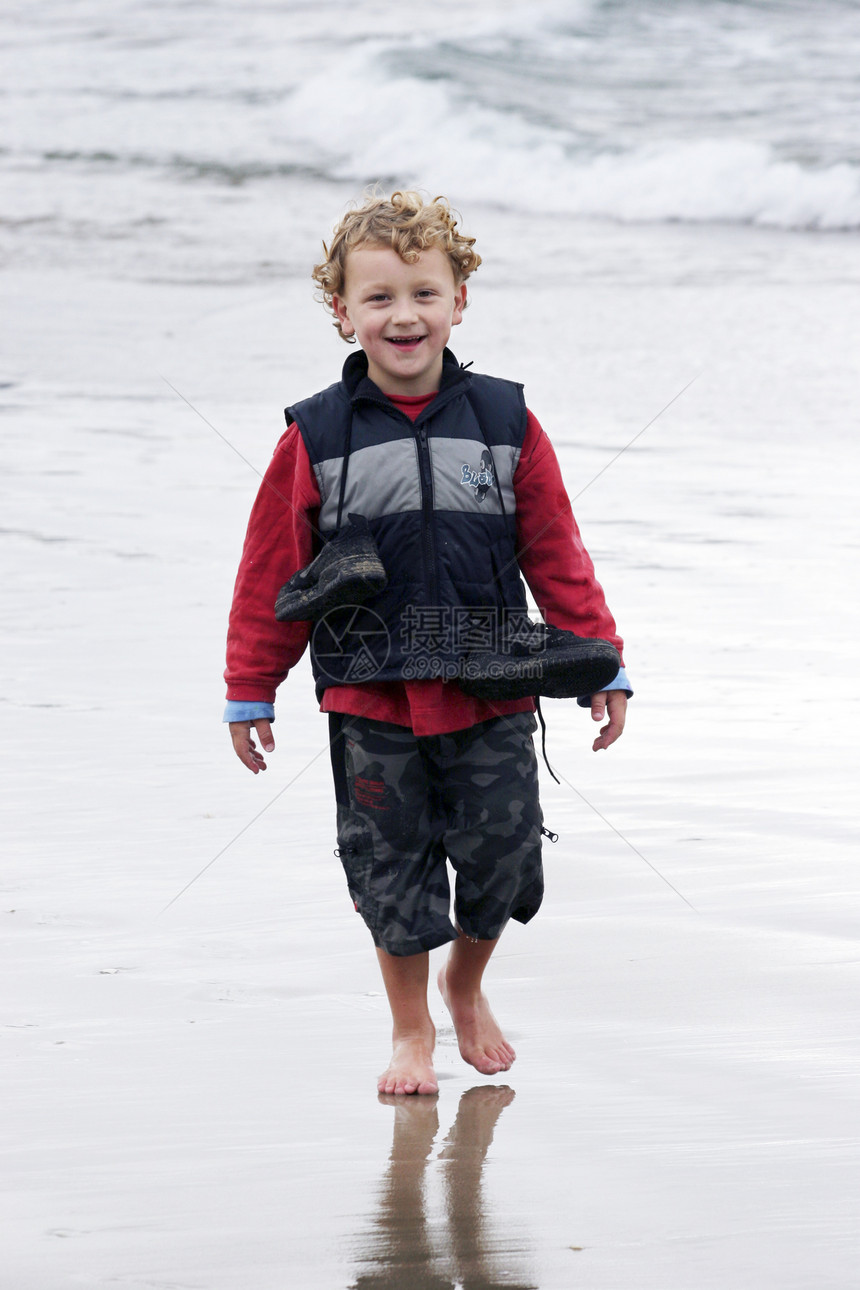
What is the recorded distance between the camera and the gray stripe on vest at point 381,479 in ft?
9.37

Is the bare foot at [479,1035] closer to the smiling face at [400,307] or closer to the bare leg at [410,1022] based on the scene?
the bare leg at [410,1022]

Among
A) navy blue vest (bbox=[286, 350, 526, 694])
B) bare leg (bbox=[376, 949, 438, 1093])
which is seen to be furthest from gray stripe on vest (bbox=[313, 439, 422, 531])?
bare leg (bbox=[376, 949, 438, 1093])

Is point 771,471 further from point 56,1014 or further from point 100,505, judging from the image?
point 56,1014

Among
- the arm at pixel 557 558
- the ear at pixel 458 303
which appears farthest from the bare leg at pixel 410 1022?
the ear at pixel 458 303

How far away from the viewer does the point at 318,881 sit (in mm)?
3682

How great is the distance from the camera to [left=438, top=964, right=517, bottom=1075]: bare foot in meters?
2.79

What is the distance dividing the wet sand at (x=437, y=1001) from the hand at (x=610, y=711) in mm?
482

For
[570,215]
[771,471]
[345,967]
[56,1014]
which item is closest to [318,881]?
[345,967]

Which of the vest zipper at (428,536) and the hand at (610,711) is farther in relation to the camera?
the hand at (610,711)

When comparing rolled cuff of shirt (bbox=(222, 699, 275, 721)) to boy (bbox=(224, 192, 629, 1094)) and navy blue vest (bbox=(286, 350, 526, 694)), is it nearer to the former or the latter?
boy (bbox=(224, 192, 629, 1094))

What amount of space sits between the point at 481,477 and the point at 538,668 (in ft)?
1.21

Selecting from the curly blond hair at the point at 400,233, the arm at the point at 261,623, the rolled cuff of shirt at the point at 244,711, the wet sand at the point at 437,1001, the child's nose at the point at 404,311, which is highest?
the curly blond hair at the point at 400,233

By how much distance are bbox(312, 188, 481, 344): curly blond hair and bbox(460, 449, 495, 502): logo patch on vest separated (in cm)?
36

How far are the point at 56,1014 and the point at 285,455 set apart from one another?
106 centimetres
